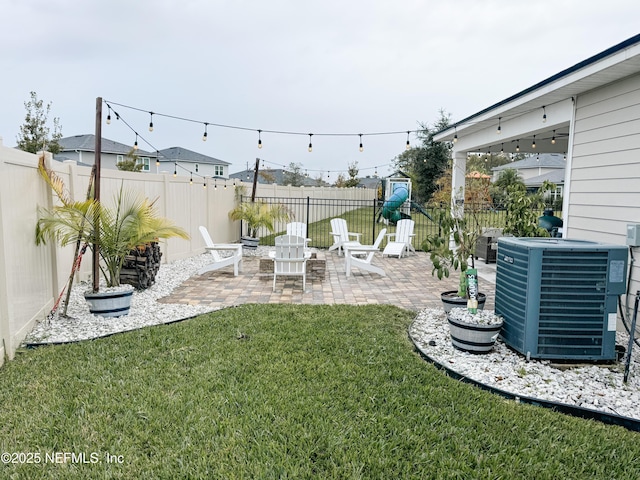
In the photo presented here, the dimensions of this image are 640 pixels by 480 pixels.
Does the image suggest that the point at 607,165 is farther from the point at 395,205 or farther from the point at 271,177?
the point at 271,177

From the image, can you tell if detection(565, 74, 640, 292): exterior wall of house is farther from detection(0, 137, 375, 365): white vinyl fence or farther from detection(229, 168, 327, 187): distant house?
detection(229, 168, 327, 187): distant house

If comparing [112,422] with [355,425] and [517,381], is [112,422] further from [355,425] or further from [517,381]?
[517,381]

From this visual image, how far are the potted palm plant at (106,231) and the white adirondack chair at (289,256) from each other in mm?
2030

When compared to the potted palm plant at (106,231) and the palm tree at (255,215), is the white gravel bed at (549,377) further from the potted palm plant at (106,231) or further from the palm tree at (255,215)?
the palm tree at (255,215)

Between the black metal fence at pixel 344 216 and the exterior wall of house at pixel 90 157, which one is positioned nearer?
the black metal fence at pixel 344 216

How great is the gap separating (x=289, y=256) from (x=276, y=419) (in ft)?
15.1

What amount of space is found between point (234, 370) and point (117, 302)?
2275 millimetres

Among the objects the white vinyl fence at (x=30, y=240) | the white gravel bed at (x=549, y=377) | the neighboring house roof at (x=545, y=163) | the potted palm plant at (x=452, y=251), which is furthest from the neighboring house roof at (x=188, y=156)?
the white gravel bed at (x=549, y=377)

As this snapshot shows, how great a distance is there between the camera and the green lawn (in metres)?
2.30

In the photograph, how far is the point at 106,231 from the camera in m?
5.11

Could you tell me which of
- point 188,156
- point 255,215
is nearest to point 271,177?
point 188,156

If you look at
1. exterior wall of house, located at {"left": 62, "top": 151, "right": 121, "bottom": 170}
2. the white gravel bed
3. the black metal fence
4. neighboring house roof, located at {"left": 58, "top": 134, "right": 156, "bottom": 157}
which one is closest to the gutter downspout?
the black metal fence

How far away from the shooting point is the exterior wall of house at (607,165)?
14.5 feet

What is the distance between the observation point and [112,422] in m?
2.71
